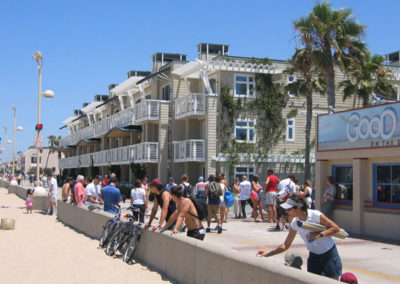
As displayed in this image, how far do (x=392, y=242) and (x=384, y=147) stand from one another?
2541mm

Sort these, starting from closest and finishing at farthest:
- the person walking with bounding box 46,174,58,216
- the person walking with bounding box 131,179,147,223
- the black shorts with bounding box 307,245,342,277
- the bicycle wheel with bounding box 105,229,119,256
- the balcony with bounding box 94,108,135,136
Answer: the black shorts with bounding box 307,245,342,277, the bicycle wheel with bounding box 105,229,119,256, the person walking with bounding box 131,179,147,223, the person walking with bounding box 46,174,58,216, the balcony with bounding box 94,108,135,136

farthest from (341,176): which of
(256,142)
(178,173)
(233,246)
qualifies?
(178,173)

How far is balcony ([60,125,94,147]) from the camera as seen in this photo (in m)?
54.9

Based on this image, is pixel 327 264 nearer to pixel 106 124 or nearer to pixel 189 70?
pixel 189 70

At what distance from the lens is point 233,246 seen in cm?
1325

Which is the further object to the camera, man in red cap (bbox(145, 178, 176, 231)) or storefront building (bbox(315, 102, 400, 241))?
storefront building (bbox(315, 102, 400, 241))

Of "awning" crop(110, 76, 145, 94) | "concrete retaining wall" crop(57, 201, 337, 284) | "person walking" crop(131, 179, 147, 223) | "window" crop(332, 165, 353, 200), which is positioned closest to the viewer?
"concrete retaining wall" crop(57, 201, 337, 284)

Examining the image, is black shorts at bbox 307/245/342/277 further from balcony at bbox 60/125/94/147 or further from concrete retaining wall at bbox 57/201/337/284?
balcony at bbox 60/125/94/147

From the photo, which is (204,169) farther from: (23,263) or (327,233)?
(327,233)

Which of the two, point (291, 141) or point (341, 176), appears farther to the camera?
point (291, 141)

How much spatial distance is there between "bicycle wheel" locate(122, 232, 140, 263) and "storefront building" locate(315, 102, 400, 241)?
731cm

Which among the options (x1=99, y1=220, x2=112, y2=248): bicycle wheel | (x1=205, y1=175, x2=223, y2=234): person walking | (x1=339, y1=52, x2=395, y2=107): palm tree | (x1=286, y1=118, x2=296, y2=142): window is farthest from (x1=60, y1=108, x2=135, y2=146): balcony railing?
(x1=99, y1=220, x2=112, y2=248): bicycle wheel

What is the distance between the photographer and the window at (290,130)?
33938mm

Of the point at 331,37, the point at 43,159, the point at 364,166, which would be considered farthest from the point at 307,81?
the point at 43,159
